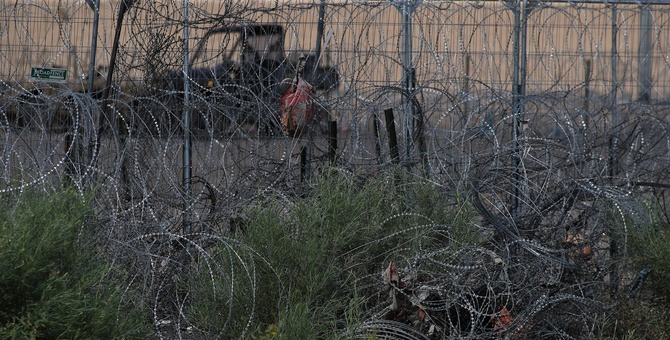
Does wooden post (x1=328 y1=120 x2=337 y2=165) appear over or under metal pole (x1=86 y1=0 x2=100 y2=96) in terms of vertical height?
under

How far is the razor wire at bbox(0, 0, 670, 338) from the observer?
5973 mm

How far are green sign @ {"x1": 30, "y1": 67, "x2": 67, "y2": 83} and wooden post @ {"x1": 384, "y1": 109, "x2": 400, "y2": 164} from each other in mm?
2346

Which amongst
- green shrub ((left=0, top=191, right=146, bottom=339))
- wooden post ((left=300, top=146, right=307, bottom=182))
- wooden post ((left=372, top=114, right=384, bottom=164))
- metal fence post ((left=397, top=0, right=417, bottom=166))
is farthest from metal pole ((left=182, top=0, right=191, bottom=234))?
green shrub ((left=0, top=191, right=146, bottom=339))

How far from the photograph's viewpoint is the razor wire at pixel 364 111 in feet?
19.6

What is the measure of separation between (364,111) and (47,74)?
7.50 ft

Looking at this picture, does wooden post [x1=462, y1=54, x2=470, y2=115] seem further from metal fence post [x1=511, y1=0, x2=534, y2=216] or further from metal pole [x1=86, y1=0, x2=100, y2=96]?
metal pole [x1=86, y1=0, x2=100, y2=96]

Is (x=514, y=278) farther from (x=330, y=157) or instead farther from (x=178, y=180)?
(x=178, y=180)

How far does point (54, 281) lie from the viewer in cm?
394

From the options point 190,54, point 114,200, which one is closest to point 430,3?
point 190,54

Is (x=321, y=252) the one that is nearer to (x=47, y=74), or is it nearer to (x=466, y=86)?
(x=466, y=86)

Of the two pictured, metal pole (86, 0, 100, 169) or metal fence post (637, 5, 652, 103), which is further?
metal fence post (637, 5, 652, 103)

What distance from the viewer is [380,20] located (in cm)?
697

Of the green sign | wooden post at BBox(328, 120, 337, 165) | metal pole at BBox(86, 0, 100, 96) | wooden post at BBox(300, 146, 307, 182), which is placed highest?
metal pole at BBox(86, 0, 100, 96)

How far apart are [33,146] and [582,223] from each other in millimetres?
3968
